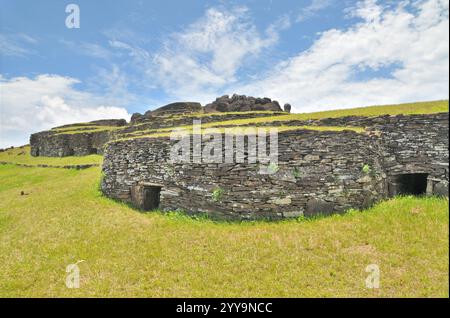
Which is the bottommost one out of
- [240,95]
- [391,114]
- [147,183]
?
[147,183]

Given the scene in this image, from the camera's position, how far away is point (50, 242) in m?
10.6

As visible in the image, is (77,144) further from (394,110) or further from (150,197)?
(394,110)

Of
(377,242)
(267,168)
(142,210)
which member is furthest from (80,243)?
(377,242)

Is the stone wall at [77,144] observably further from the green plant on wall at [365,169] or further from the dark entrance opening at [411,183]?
the dark entrance opening at [411,183]

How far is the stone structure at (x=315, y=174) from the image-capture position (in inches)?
421

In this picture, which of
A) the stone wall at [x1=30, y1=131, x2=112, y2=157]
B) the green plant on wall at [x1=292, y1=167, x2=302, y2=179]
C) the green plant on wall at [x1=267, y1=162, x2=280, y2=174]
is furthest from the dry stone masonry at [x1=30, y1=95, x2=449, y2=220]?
the stone wall at [x1=30, y1=131, x2=112, y2=157]

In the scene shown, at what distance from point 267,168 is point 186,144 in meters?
4.11

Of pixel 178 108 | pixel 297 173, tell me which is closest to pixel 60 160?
pixel 178 108

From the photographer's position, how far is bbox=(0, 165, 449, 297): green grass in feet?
22.6

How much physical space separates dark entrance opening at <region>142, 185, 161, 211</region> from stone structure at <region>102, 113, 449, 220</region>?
0.17 ft

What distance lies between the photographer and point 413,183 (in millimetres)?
13219

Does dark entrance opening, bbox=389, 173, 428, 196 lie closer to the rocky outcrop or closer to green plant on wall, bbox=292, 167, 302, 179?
green plant on wall, bbox=292, 167, 302, 179
